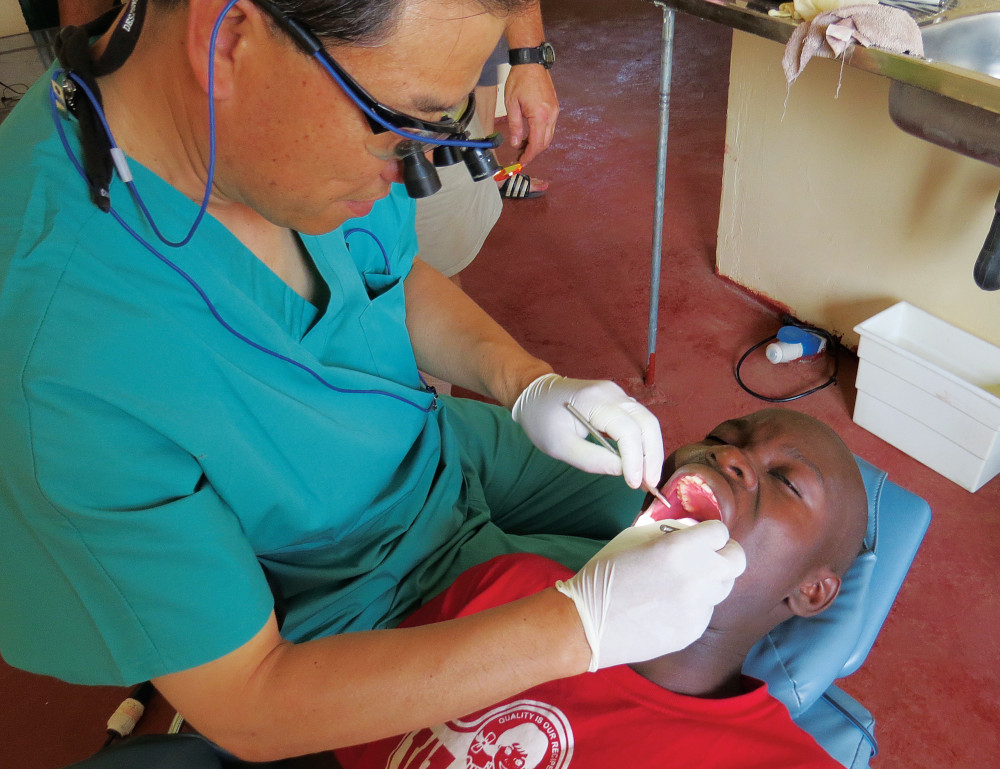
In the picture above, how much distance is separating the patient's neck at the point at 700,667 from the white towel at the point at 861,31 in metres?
1.22

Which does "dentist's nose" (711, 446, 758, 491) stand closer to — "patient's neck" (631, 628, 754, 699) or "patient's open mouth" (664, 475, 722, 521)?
"patient's open mouth" (664, 475, 722, 521)

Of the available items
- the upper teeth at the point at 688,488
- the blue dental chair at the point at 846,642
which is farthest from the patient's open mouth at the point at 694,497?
the blue dental chair at the point at 846,642

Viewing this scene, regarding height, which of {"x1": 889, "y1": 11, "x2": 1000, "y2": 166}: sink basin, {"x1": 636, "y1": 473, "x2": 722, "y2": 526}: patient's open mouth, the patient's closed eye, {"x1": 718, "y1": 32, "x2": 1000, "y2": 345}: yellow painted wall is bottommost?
{"x1": 718, "y1": 32, "x2": 1000, "y2": 345}: yellow painted wall

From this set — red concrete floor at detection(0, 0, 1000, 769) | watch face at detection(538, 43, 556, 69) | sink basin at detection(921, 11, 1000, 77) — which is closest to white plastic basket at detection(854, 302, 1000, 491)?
red concrete floor at detection(0, 0, 1000, 769)

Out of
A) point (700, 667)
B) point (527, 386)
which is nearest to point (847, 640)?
point (700, 667)

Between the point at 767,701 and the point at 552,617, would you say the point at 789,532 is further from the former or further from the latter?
the point at 552,617

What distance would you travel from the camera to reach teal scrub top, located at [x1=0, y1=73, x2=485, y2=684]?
0.85m

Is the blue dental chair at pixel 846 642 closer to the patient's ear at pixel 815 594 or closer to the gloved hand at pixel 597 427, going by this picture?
the patient's ear at pixel 815 594

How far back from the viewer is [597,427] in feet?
4.18

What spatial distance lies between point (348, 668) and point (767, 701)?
0.65m

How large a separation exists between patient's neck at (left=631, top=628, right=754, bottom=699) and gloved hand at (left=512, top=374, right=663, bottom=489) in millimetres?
284

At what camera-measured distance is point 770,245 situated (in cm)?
294

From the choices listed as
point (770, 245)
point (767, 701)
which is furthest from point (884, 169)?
point (767, 701)

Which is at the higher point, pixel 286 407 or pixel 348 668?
pixel 286 407
